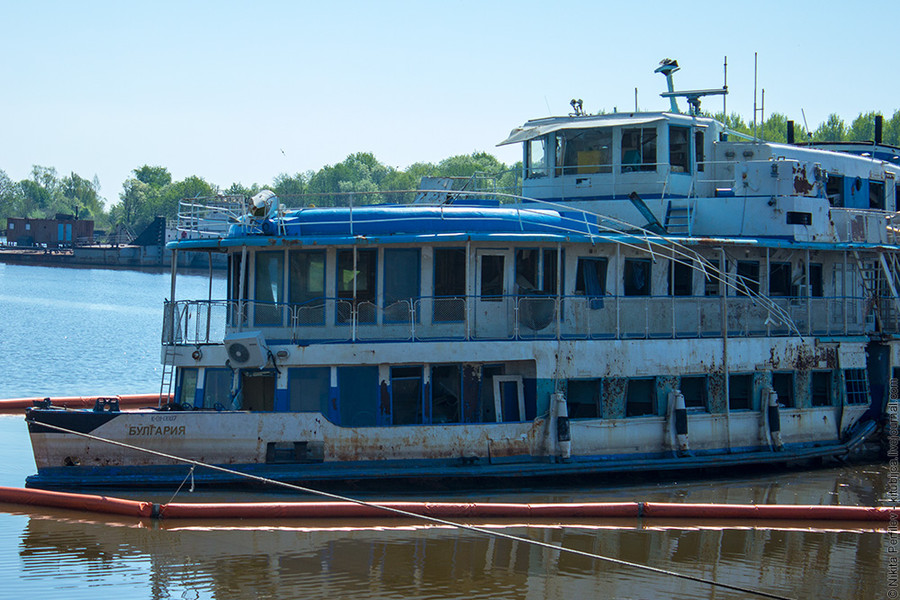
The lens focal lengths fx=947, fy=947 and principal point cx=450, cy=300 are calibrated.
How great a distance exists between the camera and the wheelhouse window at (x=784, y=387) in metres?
21.1

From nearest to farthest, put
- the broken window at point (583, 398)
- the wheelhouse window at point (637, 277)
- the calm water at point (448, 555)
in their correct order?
the calm water at point (448, 555) → the broken window at point (583, 398) → the wheelhouse window at point (637, 277)

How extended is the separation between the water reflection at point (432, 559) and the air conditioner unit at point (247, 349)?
2.92 m

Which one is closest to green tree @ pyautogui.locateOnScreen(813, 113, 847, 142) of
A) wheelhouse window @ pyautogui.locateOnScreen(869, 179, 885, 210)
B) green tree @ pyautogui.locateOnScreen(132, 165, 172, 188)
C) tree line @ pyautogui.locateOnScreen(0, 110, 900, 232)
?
tree line @ pyautogui.locateOnScreen(0, 110, 900, 232)

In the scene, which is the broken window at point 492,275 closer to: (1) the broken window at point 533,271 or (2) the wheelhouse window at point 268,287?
(1) the broken window at point 533,271

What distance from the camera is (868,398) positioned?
2209 centimetres

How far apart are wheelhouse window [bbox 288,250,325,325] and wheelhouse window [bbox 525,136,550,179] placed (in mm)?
7478

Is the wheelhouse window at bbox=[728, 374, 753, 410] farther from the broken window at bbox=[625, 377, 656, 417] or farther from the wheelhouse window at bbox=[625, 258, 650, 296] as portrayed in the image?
the wheelhouse window at bbox=[625, 258, 650, 296]

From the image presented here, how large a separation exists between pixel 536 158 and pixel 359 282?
300 inches

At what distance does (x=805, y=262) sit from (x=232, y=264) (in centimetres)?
1312

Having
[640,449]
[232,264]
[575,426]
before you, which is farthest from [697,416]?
[232,264]

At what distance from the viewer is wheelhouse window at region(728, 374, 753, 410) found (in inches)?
801

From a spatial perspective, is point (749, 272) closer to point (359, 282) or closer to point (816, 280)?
point (816, 280)

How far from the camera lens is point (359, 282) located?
59.7 feet

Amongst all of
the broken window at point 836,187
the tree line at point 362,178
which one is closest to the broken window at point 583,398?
the broken window at point 836,187
